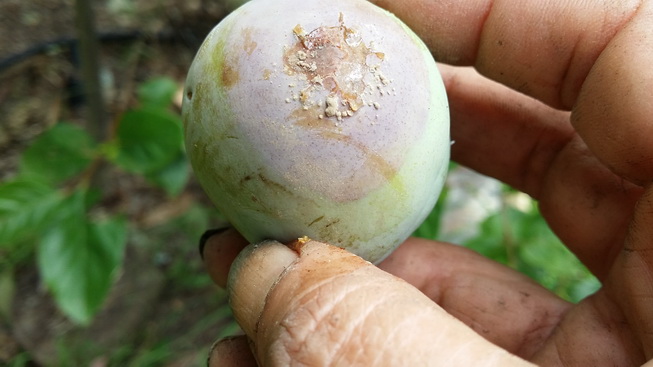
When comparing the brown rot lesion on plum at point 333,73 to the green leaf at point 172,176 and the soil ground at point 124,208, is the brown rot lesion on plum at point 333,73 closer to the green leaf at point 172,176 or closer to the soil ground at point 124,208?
the green leaf at point 172,176

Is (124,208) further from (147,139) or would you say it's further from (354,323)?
(354,323)

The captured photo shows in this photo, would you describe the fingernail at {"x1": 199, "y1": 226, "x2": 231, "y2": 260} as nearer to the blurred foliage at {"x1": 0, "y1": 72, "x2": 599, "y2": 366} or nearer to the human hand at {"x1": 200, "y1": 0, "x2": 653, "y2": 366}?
the human hand at {"x1": 200, "y1": 0, "x2": 653, "y2": 366}

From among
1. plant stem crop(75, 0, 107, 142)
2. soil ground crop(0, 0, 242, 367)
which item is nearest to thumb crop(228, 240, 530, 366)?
plant stem crop(75, 0, 107, 142)

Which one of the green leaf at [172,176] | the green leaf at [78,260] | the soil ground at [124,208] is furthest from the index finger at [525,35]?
the soil ground at [124,208]

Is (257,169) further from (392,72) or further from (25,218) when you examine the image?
(25,218)

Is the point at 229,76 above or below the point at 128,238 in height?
above

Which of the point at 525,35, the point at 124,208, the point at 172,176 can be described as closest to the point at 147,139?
the point at 172,176
